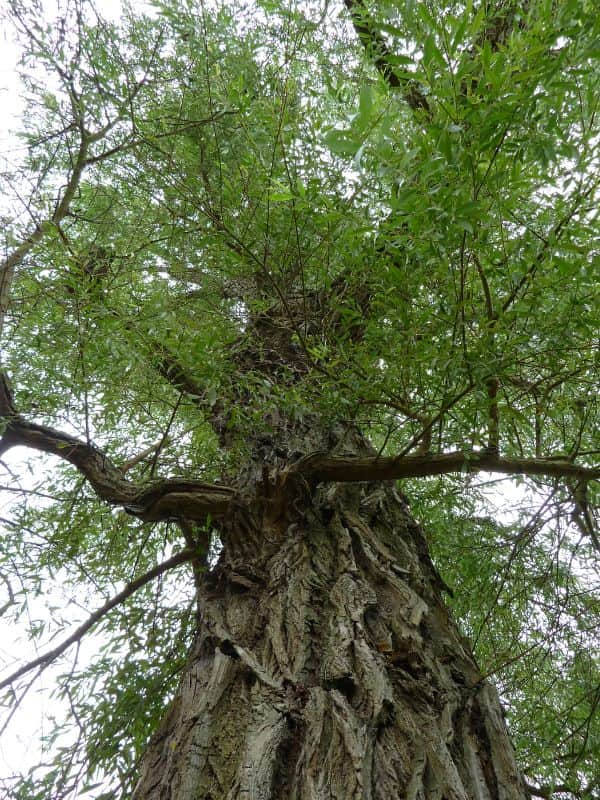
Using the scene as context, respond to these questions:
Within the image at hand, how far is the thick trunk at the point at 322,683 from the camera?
55.7 inches

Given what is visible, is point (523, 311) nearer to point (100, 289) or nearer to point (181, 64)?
point (100, 289)

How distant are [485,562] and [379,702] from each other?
1.37 m

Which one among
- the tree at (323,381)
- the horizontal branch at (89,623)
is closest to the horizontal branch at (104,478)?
the tree at (323,381)

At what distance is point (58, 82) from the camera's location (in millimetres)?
2367

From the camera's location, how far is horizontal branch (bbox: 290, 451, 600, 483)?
1833 millimetres

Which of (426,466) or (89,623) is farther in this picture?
(89,623)

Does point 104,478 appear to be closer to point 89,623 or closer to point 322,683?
point 89,623

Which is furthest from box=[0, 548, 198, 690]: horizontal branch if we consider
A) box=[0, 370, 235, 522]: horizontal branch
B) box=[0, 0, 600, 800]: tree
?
box=[0, 370, 235, 522]: horizontal branch

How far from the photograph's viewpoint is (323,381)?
2053 mm

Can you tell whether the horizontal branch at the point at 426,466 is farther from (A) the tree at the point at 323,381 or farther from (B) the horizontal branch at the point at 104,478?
(B) the horizontal branch at the point at 104,478

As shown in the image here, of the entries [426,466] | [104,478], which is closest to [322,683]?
[426,466]

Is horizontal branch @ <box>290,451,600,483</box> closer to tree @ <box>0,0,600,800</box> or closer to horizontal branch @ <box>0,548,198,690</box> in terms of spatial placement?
tree @ <box>0,0,600,800</box>

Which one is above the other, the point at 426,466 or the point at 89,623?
the point at 426,466

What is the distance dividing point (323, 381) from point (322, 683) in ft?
3.16
